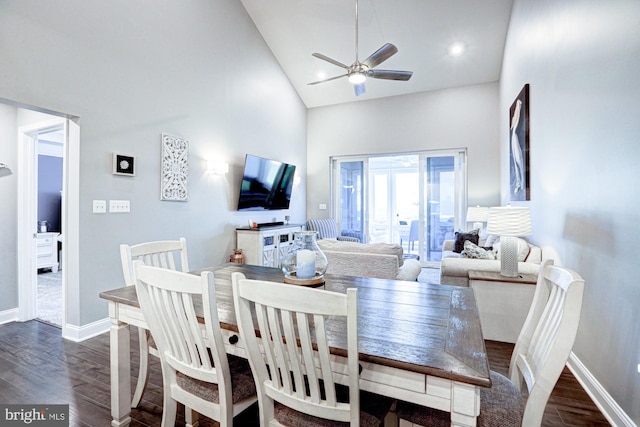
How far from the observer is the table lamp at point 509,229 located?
2.74 metres

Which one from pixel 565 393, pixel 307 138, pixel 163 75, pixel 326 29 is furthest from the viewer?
pixel 307 138

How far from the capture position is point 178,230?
12.9 ft

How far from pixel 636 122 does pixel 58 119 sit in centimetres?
444

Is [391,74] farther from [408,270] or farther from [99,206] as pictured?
[99,206]

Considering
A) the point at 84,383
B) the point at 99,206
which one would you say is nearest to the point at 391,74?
the point at 99,206

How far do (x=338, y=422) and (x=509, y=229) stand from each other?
92.6 inches

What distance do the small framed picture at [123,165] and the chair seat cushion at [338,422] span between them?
292 cm

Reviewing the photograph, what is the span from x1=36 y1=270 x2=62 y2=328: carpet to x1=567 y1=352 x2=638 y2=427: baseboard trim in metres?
4.52

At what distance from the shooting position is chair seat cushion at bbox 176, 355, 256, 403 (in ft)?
4.37

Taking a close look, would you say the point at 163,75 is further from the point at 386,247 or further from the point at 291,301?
the point at 291,301

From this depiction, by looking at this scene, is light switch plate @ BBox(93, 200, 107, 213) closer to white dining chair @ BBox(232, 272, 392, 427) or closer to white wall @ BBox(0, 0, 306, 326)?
white wall @ BBox(0, 0, 306, 326)

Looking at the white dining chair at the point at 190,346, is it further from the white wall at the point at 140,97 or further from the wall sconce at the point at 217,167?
the wall sconce at the point at 217,167

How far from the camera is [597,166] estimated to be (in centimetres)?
204

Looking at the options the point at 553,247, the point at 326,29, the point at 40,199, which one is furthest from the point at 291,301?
the point at 40,199
